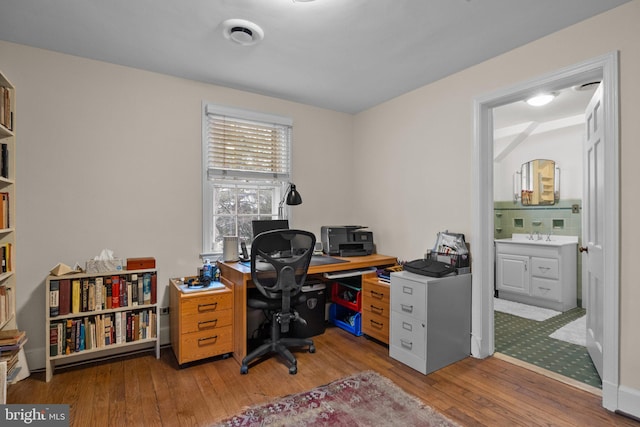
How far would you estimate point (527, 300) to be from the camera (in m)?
4.20

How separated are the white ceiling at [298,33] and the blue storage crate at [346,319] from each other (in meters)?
2.26

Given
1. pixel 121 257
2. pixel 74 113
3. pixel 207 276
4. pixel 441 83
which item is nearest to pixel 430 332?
pixel 207 276

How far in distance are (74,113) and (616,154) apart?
12.3ft

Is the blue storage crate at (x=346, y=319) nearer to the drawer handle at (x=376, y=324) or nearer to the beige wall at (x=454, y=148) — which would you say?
the drawer handle at (x=376, y=324)

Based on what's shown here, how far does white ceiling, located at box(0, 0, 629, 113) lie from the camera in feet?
6.23

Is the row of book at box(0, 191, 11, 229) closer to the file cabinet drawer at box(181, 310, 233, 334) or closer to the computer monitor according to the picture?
the file cabinet drawer at box(181, 310, 233, 334)

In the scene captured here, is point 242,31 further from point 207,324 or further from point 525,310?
point 525,310

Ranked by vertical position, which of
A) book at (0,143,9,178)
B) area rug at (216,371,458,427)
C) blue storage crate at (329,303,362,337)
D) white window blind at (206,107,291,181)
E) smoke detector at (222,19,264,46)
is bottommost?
area rug at (216,371,458,427)

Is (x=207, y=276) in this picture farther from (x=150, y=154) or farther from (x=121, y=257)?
(x=150, y=154)

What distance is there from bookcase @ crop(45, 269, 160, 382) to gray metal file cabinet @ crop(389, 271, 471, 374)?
1.92 metres

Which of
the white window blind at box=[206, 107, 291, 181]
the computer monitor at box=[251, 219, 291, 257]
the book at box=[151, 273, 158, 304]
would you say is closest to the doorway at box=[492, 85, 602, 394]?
the computer monitor at box=[251, 219, 291, 257]

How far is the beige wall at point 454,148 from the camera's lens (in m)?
1.89

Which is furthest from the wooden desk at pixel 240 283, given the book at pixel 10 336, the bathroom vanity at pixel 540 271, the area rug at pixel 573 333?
the bathroom vanity at pixel 540 271

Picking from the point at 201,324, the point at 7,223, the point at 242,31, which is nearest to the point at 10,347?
the point at 7,223
